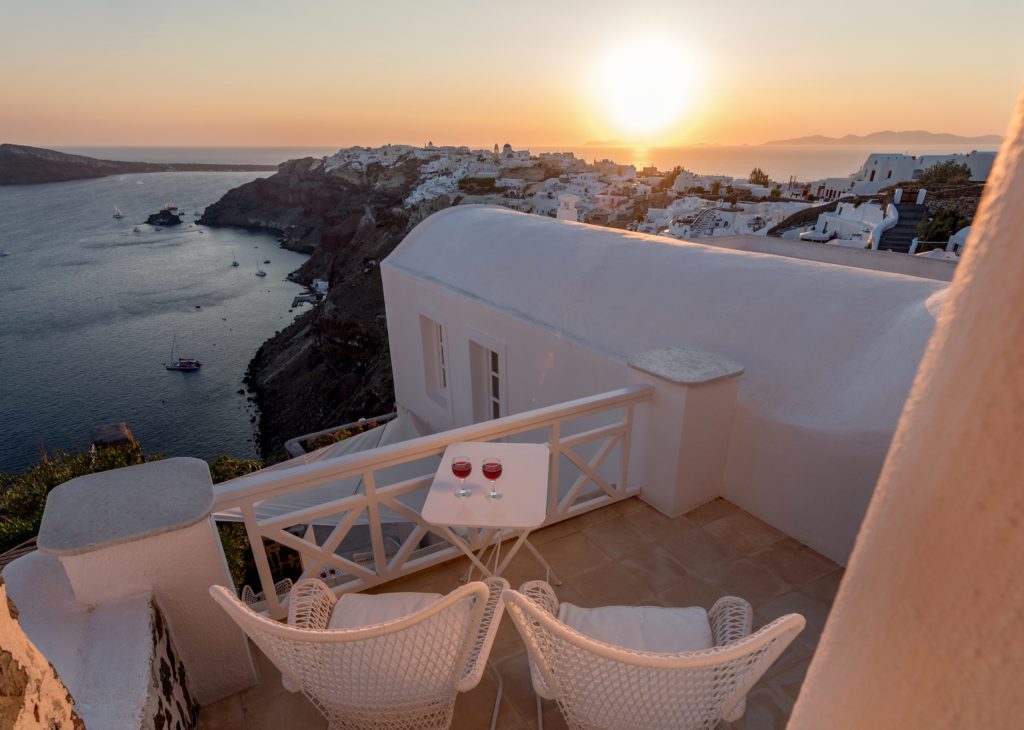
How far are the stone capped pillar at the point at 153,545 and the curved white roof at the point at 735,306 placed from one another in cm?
375

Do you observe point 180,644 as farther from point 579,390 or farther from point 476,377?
point 476,377

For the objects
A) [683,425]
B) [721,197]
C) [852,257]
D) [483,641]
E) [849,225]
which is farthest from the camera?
[721,197]

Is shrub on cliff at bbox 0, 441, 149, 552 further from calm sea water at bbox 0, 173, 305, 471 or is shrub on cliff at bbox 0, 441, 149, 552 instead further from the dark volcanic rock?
the dark volcanic rock

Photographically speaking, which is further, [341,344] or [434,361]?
[341,344]

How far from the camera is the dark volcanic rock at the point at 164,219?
10150 cm

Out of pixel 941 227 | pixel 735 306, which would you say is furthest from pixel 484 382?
pixel 941 227

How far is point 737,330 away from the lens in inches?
185

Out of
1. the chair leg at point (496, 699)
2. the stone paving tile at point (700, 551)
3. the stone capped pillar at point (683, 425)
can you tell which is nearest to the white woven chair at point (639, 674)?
the chair leg at point (496, 699)

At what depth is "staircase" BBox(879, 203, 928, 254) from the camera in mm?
14766

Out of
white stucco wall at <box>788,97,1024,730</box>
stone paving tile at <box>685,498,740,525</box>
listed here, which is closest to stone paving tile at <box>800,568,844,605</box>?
stone paving tile at <box>685,498,740,525</box>

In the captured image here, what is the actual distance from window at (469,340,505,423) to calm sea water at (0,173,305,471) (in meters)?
29.9

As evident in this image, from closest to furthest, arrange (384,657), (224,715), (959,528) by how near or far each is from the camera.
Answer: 1. (959,528)
2. (384,657)
3. (224,715)

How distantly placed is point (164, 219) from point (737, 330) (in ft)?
400

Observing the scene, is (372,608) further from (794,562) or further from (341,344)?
(341,344)
